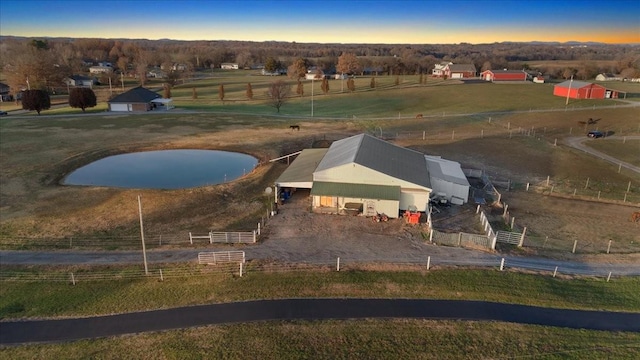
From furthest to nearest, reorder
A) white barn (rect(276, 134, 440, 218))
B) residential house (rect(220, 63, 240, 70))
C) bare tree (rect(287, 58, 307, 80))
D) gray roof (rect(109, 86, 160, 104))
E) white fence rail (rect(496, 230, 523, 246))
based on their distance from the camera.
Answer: residential house (rect(220, 63, 240, 70)) < bare tree (rect(287, 58, 307, 80)) < gray roof (rect(109, 86, 160, 104)) < white barn (rect(276, 134, 440, 218)) < white fence rail (rect(496, 230, 523, 246))

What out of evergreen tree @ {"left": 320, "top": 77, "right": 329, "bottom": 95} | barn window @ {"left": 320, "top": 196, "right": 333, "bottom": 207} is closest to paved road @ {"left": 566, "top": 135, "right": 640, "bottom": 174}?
barn window @ {"left": 320, "top": 196, "right": 333, "bottom": 207}

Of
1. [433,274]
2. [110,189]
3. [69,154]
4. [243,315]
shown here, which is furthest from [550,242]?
[69,154]

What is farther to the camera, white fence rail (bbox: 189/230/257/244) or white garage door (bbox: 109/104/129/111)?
white garage door (bbox: 109/104/129/111)

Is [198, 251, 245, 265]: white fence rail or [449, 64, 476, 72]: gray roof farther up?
[449, 64, 476, 72]: gray roof

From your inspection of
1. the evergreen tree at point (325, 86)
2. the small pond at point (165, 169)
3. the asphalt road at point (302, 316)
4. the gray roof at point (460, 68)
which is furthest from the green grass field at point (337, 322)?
the gray roof at point (460, 68)

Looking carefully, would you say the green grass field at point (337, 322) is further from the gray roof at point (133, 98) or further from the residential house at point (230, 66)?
the residential house at point (230, 66)

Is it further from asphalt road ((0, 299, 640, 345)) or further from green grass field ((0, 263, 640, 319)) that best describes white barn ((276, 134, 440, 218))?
asphalt road ((0, 299, 640, 345))

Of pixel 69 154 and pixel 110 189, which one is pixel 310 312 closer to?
pixel 110 189

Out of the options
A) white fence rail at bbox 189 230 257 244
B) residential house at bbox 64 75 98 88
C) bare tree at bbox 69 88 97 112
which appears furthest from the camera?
residential house at bbox 64 75 98 88
